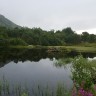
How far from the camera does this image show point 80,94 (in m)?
12.5

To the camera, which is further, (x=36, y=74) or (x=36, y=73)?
(x=36, y=73)

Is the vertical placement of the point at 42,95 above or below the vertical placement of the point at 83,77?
below

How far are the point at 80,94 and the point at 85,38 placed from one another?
128m

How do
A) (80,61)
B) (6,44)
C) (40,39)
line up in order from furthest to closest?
(40,39) < (6,44) < (80,61)

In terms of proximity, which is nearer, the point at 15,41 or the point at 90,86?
the point at 90,86

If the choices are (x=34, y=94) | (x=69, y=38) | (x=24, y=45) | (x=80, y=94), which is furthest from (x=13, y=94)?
(x=69, y=38)

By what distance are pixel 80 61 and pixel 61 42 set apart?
9963cm

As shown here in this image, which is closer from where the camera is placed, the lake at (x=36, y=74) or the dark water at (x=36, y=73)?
the lake at (x=36, y=74)

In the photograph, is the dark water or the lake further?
the dark water

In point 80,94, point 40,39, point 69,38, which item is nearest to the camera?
point 80,94

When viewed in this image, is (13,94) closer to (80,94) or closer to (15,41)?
(80,94)

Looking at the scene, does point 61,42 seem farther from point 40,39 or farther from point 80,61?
point 80,61

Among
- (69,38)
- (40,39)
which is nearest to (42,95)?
(40,39)

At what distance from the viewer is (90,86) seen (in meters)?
15.7
